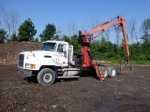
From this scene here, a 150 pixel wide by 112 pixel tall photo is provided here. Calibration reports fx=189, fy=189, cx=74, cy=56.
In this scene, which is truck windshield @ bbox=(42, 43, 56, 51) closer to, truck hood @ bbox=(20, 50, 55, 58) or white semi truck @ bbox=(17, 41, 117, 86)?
white semi truck @ bbox=(17, 41, 117, 86)

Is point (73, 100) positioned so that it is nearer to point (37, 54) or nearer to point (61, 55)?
point (37, 54)

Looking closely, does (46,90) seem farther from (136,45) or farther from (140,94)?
(136,45)

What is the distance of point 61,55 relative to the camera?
40.1 feet

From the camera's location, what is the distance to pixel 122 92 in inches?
393

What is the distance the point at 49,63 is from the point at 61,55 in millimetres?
1097

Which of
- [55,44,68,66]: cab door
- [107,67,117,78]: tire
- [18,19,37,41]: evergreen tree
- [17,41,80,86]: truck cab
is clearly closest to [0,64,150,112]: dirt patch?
[17,41,80,86]: truck cab

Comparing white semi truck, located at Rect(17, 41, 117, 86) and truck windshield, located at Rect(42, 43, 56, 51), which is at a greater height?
truck windshield, located at Rect(42, 43, 56, 51)

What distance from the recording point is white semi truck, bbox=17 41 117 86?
36.1ft

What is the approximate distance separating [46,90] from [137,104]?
181 inches

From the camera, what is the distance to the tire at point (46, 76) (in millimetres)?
11098

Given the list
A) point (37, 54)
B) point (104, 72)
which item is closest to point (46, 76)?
point (37, 54)

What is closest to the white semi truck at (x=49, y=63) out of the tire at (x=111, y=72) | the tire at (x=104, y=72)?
the tire at (x=104, y=72)

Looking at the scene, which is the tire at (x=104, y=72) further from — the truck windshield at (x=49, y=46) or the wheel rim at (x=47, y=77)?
the wheel rim at (x=47, y=77)

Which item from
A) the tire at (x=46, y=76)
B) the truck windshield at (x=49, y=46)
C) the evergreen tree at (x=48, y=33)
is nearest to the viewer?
the tire at (x=46, y=76)
